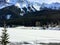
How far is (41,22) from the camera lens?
37062mm

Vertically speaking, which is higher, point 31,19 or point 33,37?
point 31,19

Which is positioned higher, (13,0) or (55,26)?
(13,0)

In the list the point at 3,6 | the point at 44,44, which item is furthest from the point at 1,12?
the point at 44,44

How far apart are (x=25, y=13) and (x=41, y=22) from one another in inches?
313

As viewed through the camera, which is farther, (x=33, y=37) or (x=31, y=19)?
(x=31, y=19)

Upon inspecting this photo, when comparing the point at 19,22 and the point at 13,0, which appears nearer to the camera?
the point at 19,22

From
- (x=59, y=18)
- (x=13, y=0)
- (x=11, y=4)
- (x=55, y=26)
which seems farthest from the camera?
(x=13, y=0)

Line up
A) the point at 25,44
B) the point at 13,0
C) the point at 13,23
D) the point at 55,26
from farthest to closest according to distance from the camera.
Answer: the point at 13,0, the point at 55,26, the point at 13,23, the point at 25,44

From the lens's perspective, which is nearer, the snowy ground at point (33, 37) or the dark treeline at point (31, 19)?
the snowy ground at point (33, 37)

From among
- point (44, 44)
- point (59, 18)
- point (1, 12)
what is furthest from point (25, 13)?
point (44, 44)

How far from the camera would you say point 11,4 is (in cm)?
5006

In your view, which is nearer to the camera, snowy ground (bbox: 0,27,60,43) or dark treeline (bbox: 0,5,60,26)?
snowy ground (bbox: 0,27,60,43)

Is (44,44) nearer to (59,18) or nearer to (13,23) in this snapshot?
(13,23)

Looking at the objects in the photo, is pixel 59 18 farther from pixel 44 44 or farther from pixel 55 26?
pixel 44 44
